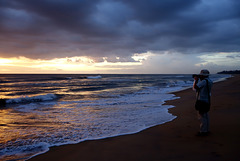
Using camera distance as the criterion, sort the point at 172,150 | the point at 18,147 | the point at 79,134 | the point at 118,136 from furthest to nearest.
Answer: the point at 79,134
the point at 118,136
the point at 18,147
the point at 172,150

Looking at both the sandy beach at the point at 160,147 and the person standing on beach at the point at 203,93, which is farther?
the person standing on beach at the point at 203,93

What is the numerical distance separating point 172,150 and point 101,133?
2404 millimetres

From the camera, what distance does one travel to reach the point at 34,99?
1547cm

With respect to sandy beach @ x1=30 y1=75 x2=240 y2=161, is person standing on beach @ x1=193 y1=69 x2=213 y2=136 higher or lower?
higher

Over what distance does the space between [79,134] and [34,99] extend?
39.5ft

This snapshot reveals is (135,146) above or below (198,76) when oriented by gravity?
below

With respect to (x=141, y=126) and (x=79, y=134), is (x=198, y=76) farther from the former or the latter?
(x=79, y=134)

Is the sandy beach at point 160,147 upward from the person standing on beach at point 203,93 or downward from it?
downward

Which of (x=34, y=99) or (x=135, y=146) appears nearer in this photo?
(x=135, y=146)

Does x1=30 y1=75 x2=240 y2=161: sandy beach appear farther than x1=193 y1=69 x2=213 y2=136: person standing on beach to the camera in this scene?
No

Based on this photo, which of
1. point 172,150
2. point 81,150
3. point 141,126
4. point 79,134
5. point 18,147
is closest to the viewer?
point 172,150

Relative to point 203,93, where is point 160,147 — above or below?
below

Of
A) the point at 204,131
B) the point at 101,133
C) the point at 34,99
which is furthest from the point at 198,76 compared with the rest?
the point at 34,99

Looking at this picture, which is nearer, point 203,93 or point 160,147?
point 160,147
